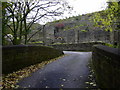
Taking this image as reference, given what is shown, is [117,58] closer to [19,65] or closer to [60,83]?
[60,83]

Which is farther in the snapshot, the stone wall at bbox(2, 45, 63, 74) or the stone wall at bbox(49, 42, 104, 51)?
the stone wall at bbox(49, 42, 104, 51)

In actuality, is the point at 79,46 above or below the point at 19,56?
below

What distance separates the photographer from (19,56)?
25.3 feet

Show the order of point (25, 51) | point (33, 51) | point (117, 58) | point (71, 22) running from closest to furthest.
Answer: point (117, 58) → point (25, 51) → point (33, 51) → point (71, 22)

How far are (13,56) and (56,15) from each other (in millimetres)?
6860

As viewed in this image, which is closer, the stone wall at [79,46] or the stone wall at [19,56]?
the stone wall at [19,56]

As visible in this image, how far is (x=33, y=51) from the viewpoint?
9.14m

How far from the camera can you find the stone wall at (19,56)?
6.89 metres

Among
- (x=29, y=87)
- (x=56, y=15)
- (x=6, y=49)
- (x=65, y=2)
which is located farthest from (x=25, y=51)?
(x=65, y=2)

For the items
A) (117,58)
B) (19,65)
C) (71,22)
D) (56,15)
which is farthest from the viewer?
(71,22)

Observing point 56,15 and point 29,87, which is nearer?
point 29,87

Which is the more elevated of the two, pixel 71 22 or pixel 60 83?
pixel 71 22

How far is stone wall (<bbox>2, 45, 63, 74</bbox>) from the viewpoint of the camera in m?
6.89

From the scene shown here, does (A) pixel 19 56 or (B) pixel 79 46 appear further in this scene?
(B) pixel 79 46
